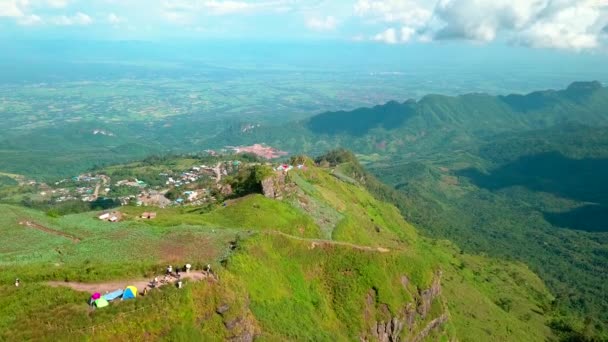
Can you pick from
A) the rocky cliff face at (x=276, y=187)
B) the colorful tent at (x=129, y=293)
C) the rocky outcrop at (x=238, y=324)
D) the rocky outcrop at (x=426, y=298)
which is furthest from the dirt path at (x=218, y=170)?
the colorful tent at (x=129, y=293)

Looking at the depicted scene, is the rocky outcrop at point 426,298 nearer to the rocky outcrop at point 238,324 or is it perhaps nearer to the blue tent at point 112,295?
the rocky outcrop at point 238,324

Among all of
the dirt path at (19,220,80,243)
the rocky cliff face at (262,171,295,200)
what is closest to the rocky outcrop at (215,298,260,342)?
the dirt path at (19,220,80,243)

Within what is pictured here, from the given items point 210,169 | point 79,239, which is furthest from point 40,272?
point 210,169

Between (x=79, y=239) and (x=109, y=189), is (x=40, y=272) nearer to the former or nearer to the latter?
(x=79, y=239)

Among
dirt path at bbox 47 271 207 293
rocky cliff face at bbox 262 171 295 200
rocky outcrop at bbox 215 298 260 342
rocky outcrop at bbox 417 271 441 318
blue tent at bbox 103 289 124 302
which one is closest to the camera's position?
blue tent at bbox 103 289 124 302

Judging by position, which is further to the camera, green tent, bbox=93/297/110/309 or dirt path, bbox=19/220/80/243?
dirt path, bbox=19/220/80/243

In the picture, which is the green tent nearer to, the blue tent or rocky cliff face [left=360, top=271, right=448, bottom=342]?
the blue tent
